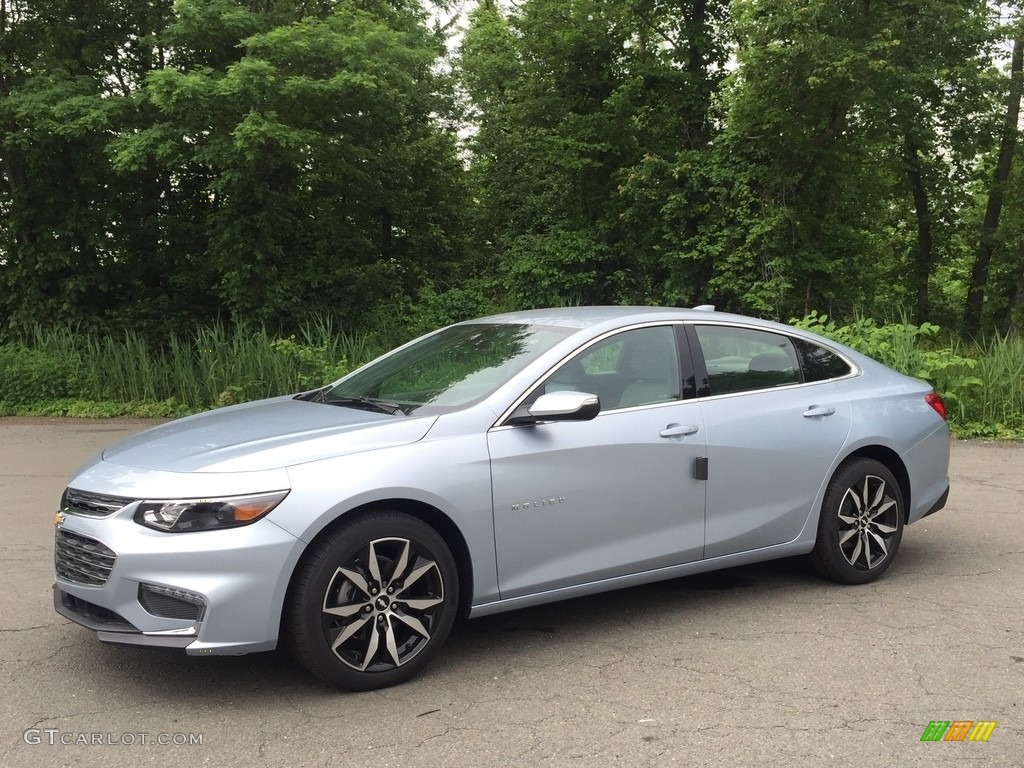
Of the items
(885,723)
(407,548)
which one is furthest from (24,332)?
(885,723)

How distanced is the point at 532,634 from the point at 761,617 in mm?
1168

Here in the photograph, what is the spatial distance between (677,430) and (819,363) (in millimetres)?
1310

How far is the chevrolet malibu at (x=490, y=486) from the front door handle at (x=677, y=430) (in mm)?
11

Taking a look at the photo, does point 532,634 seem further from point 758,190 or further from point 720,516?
point 758,190

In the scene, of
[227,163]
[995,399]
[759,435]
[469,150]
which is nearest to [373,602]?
[759,435]

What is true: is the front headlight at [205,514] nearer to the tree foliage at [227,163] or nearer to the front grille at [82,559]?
the front grille at [82,559]

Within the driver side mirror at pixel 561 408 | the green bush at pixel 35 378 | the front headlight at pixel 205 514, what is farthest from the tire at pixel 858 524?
the green bush at pixel 35 378

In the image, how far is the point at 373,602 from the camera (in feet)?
12.7

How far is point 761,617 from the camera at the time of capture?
16.0ft

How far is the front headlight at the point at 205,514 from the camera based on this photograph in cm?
368

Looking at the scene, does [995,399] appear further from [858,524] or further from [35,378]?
[35,378]

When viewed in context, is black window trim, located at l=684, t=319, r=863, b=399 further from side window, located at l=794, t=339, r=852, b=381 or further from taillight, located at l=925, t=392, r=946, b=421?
taillight, located at l=925, t=392, r=946, b=421

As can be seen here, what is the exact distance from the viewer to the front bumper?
11.8 ft

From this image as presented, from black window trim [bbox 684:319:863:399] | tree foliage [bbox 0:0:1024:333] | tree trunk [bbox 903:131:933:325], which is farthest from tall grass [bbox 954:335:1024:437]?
tree trunk [bbox 903:131:933:325]
